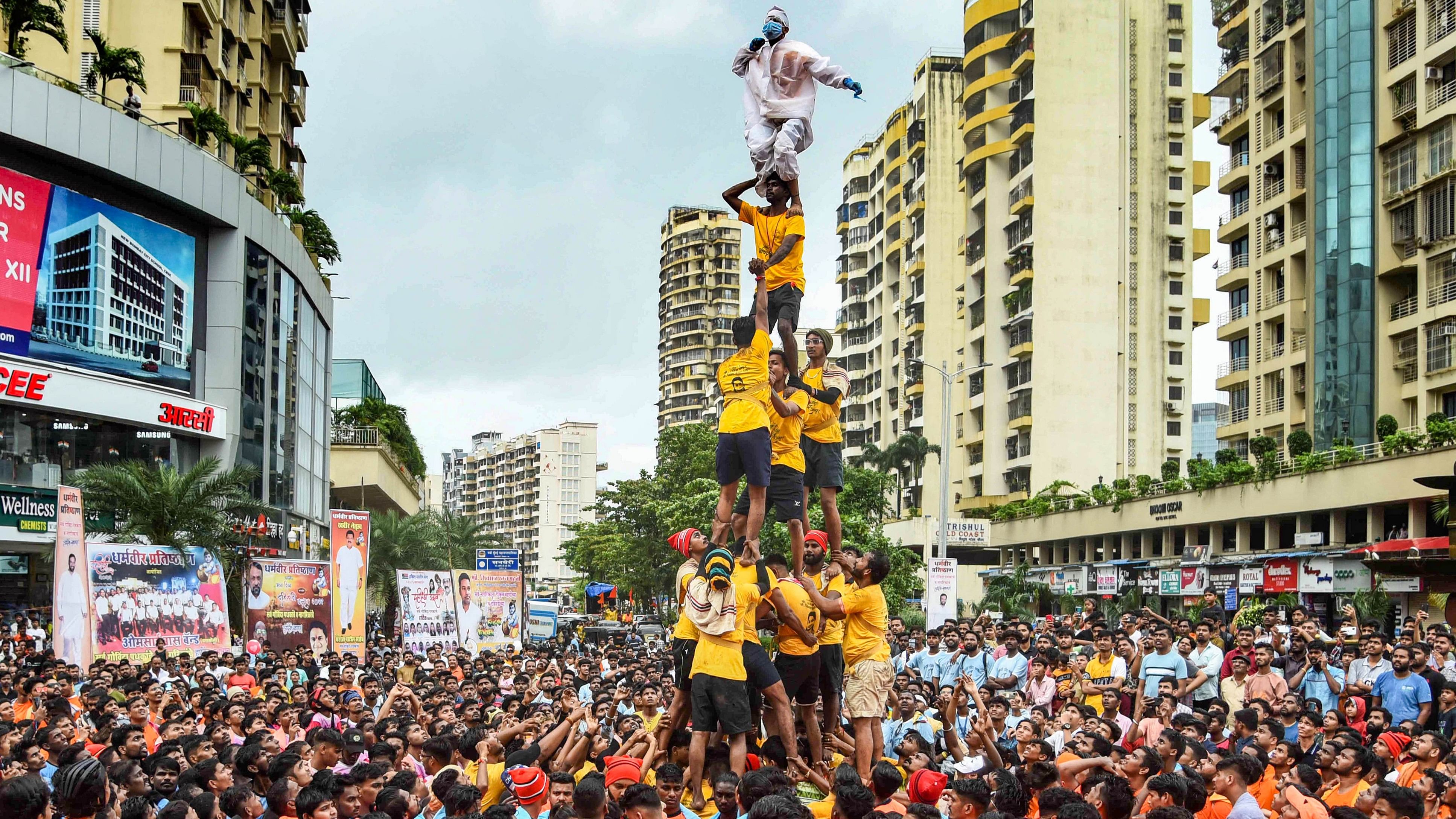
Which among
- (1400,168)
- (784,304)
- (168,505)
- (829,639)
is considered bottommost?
(829,639)

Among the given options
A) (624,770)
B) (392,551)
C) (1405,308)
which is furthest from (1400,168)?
(624,770)

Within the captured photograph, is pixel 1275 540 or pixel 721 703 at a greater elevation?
pixel 1275 540

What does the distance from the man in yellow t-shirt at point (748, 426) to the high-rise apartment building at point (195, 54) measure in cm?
3053

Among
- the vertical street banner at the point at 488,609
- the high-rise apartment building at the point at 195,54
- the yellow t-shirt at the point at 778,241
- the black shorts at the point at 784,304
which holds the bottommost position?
the vertical street banner at the point at 488,609

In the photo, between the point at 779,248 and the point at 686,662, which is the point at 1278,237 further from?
the point at 686,662

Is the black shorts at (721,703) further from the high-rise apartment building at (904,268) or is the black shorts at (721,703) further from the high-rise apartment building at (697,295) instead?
the high-rise apartment building at (697,295)

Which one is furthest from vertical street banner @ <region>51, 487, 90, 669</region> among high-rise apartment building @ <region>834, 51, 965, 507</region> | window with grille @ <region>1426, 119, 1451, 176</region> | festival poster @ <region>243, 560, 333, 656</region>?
high-rise apartment building @ <region>834, 51, 965, 507</region>

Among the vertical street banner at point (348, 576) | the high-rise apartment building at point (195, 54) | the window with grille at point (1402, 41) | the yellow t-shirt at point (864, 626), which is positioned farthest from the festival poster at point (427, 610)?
the window with grille at point (1402, 41)

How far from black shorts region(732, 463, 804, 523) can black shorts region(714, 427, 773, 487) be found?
1.94ft

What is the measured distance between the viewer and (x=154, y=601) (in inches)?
852

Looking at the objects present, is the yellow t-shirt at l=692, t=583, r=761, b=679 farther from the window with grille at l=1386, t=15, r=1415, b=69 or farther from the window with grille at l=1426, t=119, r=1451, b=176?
the window with grille at l=1386, t=15, r=1415, b=69

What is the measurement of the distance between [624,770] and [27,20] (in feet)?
110

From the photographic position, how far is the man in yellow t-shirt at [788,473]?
13.1m

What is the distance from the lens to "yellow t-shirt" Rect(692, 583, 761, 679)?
10617 mm
